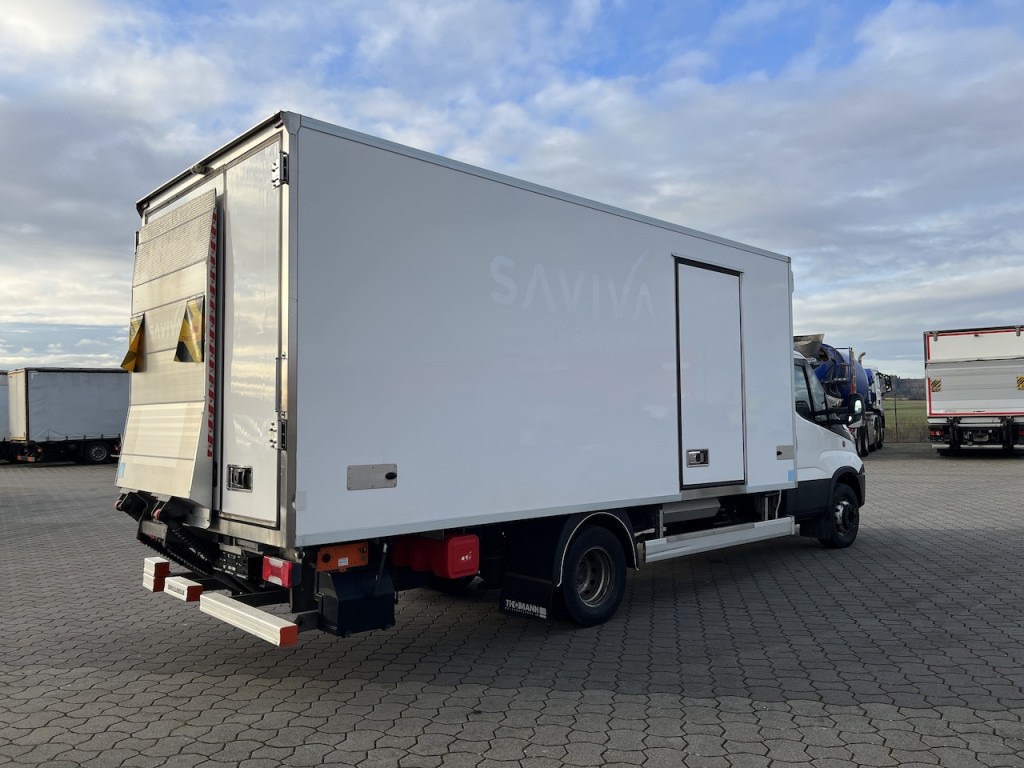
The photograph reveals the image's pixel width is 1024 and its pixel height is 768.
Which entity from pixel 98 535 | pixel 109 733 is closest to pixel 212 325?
pixel 109 733

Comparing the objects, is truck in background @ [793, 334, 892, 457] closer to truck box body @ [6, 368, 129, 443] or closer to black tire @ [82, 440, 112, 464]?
truck box body @ [6, 368, 129, 443]

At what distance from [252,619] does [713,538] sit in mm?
4222

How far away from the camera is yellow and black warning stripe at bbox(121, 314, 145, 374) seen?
5859 mm

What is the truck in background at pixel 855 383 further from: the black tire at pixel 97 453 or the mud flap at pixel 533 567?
the black tire at pixel 97 453

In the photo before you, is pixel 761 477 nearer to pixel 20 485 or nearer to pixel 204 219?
pixel 204 219

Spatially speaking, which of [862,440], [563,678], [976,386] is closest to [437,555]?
[563,678]

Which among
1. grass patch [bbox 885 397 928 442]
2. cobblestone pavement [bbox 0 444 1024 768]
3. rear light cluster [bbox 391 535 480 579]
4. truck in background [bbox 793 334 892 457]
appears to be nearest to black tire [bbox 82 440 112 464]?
cobblestone pavement [bbox 0 444 1024 768]

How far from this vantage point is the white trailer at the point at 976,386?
21.0 m

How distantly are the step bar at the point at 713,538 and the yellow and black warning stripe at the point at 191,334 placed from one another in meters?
3.72

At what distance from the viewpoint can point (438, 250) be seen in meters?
4.96

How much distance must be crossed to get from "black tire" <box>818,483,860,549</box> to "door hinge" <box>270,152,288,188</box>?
7.03 m

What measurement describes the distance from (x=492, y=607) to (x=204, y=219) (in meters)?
3.82

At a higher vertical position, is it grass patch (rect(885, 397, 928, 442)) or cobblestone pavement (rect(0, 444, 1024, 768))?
grass patch (rect(885, 397, 928, 442))

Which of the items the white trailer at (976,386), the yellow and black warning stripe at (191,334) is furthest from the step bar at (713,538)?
the white trailer at (976,386)
